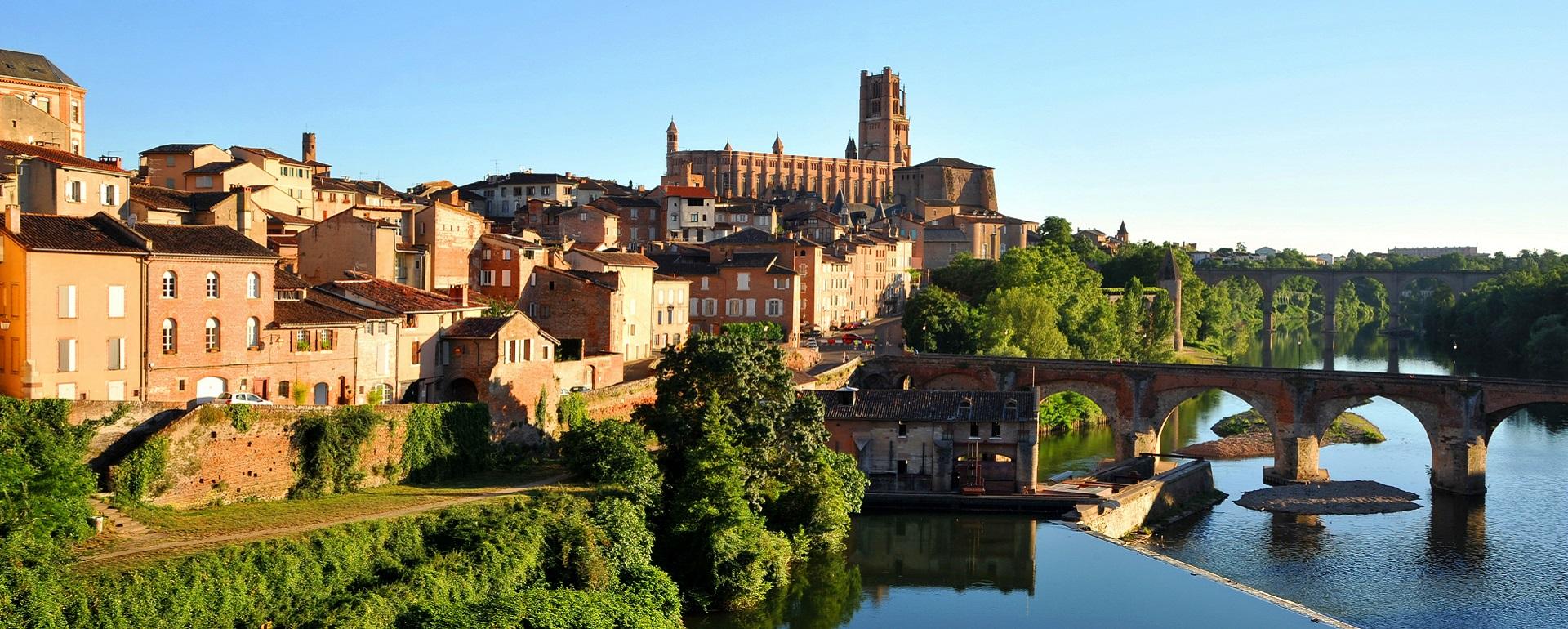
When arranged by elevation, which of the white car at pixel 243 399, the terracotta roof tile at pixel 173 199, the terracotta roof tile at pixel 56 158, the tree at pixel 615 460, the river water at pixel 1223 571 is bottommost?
the river water at pixel 1223 571

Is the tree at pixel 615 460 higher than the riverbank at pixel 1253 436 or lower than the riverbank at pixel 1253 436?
higher

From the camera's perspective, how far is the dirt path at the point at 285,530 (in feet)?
71.1

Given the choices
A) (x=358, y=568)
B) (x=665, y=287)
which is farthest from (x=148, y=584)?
(x=665, y=287)

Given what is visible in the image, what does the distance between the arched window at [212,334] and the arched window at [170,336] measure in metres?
0.70

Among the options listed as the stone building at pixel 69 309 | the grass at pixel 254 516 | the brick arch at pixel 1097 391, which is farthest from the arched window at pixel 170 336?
the brick arch at pixel 1097 391

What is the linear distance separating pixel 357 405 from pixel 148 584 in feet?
29.7

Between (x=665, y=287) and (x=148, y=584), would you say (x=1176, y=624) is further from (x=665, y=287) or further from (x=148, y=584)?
(x=665, y=287)

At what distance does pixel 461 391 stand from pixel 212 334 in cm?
707

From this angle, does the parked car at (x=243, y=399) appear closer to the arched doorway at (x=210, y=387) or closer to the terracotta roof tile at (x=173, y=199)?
the arched doorway at (x=210, y=387)

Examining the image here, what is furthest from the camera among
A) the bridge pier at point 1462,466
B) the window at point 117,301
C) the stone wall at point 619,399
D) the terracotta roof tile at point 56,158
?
the bridge pier at point 1462,466

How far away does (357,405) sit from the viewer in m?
29.2

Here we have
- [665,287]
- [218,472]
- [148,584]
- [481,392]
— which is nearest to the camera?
[148,584]

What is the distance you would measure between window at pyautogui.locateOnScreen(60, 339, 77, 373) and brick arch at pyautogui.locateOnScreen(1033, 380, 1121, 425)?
3079cm

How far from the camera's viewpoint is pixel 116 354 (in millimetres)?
27375
